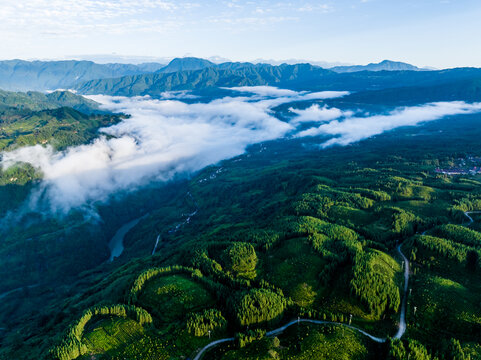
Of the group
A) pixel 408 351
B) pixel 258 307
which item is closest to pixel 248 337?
pixel 258 307

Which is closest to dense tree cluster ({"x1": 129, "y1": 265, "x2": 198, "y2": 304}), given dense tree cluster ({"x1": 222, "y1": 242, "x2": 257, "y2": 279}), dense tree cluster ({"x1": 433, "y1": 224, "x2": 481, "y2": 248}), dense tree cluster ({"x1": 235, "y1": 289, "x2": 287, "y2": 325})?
dense tree cluster ({"x1": 222, "y1": 242, "x2": 257, "y2": 279})

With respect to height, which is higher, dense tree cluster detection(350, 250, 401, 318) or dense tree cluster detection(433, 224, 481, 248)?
dense tree cluster detection(433, 224, 481, 248)

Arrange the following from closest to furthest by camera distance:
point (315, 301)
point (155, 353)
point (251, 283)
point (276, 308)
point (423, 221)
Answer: point (155, 353)
point (276, 308)
point (315, 301)
point (251, 283)
point (423, 221)

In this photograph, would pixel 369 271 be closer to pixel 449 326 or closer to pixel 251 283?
pixel 449 326

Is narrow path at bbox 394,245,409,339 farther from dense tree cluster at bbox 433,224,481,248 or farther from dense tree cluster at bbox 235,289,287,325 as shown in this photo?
dense tree cluster at bbox 235,289,287,325

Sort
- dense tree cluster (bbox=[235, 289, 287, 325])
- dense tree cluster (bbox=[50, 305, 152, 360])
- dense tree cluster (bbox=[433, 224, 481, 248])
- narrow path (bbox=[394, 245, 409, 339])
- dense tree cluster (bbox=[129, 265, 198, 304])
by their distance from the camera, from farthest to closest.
Answer: dense tree cluster (bbox=[433, 224, 481, 248]) < dense tree cluster (bbox=[129, 265, 198, 304]) < dense tree cluster (bbox=[235, 289, 287, 325]) < narrow path (bbox=[394, 245, 409, 339]) < dense tree cluster (bbox=[50, 305, 152, 360])

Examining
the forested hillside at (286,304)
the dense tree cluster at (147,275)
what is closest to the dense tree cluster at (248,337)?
the forested hillside at (286,304)

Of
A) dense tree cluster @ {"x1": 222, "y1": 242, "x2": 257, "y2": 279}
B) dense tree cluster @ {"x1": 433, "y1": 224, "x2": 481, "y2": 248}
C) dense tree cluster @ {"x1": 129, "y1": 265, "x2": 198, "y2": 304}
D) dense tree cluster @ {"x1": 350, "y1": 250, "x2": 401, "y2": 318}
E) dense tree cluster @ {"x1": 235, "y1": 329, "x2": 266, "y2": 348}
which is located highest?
dense tree cluster @ {"x1": 433, "y1": 224, "x2": 481, "y2": 248}

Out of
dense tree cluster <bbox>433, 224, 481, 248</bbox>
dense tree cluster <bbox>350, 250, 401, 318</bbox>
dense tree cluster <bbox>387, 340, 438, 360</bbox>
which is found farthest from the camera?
dense tree cluster <bbox>433, 224, 481, 248</bbox>

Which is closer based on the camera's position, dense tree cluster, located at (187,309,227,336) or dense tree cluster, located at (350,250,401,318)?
dense tree cluster, located at (187,309,227,336)

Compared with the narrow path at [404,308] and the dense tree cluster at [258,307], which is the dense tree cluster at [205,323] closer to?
the dense tree cluster at [258,307]

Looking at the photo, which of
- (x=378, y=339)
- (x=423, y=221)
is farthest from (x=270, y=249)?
(x=423, y=221)
